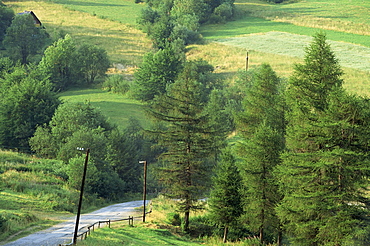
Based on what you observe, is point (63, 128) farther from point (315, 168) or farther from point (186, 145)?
point (315, 168)

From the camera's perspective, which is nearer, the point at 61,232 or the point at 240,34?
the point at 61,232

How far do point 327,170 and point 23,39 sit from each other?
95.3 m

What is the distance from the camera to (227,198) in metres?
45.0

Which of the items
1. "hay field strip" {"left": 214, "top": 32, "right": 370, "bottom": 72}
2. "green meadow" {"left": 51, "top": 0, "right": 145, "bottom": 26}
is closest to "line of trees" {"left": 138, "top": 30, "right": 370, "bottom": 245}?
"hay field strip" {"left": 214, "top": 32, "right": 370, "bottom": 72}

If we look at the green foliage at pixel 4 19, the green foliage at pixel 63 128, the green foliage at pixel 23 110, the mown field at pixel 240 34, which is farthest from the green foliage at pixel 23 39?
the green foliage at pixel 63 128

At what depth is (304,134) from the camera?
36156 mm

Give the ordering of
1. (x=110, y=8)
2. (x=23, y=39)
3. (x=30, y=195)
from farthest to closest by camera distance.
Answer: (x=110, y=8) < (x=23, y=39) < (x=30, y=195)

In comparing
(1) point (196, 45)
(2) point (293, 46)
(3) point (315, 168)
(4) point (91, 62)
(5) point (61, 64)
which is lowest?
(3) point (315, 168)

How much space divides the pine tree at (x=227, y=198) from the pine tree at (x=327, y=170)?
7.69 meters

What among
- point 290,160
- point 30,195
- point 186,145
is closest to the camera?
point 290,160

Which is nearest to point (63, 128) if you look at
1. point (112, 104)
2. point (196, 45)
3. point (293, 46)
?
point (112, 104)

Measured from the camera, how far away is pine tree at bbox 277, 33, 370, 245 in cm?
3281

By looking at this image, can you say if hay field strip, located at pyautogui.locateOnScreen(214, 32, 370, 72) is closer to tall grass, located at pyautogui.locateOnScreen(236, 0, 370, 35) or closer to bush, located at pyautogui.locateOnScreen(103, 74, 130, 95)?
tall grass, located at pyautogui.locateOnScreen(236, 0, 370, 35)

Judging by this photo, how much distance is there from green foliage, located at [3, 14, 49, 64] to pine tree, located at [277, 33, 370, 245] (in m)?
89.2
